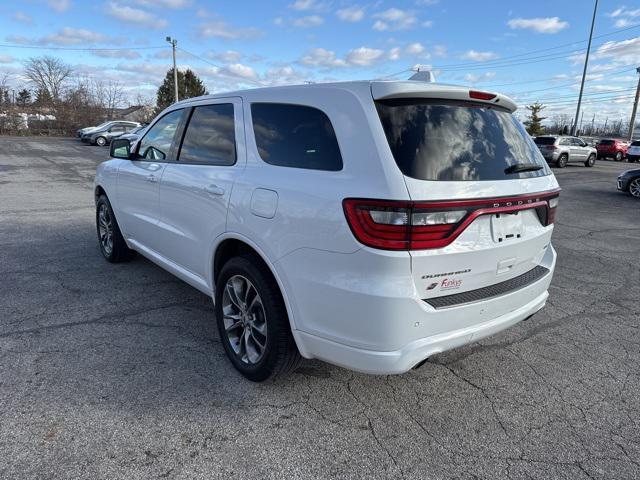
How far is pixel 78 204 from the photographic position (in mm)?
9375

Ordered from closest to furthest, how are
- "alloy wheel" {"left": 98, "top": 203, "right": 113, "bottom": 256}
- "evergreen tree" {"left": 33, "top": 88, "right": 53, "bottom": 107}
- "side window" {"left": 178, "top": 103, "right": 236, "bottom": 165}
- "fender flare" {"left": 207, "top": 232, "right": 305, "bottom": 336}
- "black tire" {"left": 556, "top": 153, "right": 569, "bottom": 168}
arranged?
"fender flare" {"left": 207, "top": 232, "right": 305, "bottom": 336}
"side window" {"left": 178, "top": 103, "right": 236, "bottom": 165}
"alloy wheel" {"left": 98, "top": 203, "right": 113, "bottom": 256}
"black tire" {"left": 556, "top": 153, "right": 569, "bottom": 168}
"evergreen tree" {"left": 33, "top": 88, "right": 53, "bottom": 107}

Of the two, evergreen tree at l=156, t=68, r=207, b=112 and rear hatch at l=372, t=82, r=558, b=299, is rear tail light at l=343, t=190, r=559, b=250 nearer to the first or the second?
rear hatch at l=372, t=82, r=558, b=299

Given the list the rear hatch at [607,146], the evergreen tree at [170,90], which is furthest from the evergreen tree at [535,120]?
the evergreen tree at [170,90]

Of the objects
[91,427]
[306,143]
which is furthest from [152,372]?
[306,143]

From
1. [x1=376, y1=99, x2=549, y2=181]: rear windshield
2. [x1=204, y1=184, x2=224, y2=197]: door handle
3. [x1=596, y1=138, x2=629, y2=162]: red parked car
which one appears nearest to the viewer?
[x1=376, y1=99, x2=549, y2=181]: rear windshield

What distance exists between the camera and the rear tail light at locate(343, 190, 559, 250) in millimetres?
2131

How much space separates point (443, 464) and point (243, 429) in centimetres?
109

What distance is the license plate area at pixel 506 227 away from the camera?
246cm

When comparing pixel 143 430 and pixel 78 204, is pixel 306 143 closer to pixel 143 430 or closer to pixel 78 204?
pixel 143 430

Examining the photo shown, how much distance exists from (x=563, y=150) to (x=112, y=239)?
24413 mm

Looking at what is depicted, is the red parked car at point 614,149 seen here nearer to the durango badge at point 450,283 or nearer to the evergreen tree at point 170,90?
the durango badge at point 450,283

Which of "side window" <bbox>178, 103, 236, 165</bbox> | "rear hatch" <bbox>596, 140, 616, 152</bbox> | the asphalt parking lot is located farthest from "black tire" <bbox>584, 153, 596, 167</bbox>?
"side window" <bbox>178, 103, 236, 165</bbox>

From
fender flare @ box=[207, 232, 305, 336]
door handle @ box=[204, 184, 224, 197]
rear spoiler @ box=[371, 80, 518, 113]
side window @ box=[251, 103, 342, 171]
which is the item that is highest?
rear spoiler @ box=[371, 80, 518, 113]

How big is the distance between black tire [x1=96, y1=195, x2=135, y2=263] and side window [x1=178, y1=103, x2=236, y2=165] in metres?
1.88
